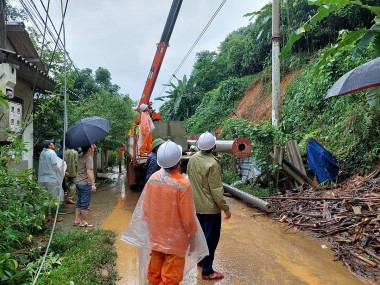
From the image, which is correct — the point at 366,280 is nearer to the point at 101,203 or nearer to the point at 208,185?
the point at 208,185

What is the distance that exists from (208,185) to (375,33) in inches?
125

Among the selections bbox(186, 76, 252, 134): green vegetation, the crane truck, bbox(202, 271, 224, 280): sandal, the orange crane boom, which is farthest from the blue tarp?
bbox(186, 76, 252, 134): green vegetation

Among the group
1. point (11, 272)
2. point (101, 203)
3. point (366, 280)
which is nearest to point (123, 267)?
point (11, 272)

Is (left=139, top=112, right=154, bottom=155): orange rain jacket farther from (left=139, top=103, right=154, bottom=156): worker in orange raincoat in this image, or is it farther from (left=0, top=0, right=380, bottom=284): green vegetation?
(left=0, top=0, right=380, bottom=284): green vegetation

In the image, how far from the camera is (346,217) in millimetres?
5789

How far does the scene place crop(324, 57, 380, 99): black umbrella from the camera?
117 inches

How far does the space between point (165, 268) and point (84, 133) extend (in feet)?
12.2

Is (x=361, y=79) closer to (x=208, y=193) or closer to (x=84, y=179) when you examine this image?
(x=208, y=193)

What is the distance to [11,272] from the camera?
3420mm

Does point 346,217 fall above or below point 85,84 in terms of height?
below

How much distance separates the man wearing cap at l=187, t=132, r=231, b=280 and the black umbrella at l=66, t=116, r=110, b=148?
2.74m

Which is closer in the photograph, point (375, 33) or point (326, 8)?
point (375, 33)

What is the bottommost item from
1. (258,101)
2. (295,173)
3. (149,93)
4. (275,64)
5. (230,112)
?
(295,173)

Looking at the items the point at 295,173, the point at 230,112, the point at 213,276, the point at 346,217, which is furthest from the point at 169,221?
the point at 230,112
